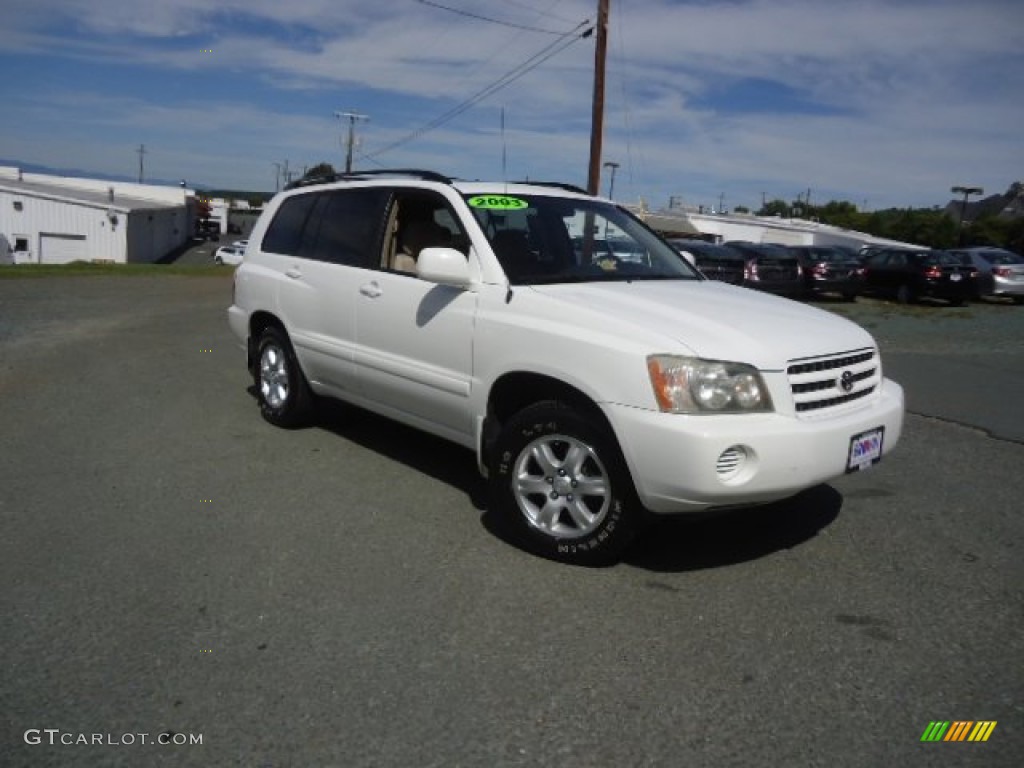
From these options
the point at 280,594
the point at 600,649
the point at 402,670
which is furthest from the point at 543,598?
the point at 280,594

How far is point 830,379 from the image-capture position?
4.00 m

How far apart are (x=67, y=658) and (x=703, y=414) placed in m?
2.60

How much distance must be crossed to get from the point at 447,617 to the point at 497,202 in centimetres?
246

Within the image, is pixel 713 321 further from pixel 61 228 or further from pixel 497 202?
pixel 61 228

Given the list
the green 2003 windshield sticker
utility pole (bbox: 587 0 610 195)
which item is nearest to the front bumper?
the green 2003 windshield sticker

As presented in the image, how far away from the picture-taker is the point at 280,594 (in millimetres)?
3699

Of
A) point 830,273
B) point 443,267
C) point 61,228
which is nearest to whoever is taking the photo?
point 443,267

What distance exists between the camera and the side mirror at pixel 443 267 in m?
4.40

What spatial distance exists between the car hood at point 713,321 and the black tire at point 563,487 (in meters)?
0.49

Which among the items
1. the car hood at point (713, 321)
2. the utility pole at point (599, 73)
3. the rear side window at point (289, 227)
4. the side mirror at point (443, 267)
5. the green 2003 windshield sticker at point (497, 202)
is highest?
the utility pole at point (599, 73)

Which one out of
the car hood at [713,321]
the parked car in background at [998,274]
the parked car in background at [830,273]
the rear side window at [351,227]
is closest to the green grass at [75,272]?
the rear side window at [351,227]

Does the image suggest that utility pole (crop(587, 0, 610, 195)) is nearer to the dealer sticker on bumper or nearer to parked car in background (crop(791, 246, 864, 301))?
parked car in background (crop(791, 246, 864, 301))

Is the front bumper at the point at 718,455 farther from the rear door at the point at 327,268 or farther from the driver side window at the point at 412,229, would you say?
the rear door at the point at 327,268

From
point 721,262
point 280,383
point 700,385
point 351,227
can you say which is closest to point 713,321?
point 700,385
